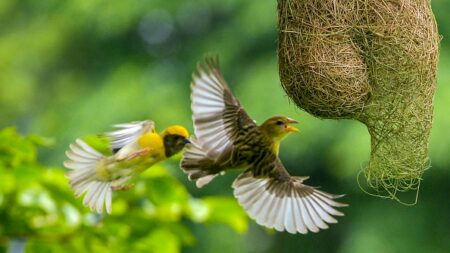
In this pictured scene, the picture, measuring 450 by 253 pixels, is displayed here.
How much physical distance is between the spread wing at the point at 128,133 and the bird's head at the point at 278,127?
0.81 ft

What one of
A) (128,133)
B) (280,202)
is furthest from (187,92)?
(128,133)

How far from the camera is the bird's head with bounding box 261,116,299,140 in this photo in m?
2.21

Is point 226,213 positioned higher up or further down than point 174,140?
further down

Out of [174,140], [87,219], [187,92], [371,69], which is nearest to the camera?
[174,140]

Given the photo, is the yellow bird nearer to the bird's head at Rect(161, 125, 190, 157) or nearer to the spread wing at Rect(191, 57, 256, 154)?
the bird's head at Rect(161, 125, 190, 157)

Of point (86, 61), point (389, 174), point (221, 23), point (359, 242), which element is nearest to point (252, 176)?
point (389, 174)

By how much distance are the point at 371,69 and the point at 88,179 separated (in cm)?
69

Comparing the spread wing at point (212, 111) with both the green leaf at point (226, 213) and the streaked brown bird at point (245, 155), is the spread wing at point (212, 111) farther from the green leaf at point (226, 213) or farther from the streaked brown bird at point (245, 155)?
the green leaf at point (226, 213)

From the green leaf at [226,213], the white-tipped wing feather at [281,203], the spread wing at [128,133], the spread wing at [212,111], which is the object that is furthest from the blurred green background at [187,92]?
the spread wing at [128,133]

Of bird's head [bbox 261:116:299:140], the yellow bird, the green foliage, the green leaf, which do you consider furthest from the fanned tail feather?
the green leaf

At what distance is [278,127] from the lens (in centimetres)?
222

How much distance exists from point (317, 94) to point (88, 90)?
7.36m

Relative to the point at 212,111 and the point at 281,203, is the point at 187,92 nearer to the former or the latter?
the point at 281,203

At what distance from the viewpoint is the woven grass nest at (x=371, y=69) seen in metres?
2.39
